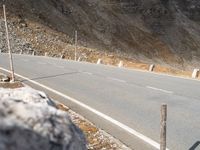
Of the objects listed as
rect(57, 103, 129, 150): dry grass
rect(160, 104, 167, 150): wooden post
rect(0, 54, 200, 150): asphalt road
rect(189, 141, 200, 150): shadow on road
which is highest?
rect(160, 104, 167, 150): wooden post

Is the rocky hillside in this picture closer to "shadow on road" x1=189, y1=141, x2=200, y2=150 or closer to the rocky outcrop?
"shadow on road" x1=189, y1=141, x2=200, y2=150

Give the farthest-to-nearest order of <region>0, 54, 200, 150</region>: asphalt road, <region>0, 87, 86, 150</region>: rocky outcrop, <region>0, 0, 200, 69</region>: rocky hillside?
<region>0, 0, 200, 69</region>: rocky hillside → <region>0, 54, 200, 150</region>: asphalt road → <region>0, 87, 86, 150</region>: rocky outcrop

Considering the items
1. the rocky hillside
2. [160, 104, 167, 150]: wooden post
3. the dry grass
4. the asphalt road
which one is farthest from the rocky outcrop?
the rocky hillside

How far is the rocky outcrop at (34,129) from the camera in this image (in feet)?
9.91

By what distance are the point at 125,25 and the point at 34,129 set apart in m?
63.0

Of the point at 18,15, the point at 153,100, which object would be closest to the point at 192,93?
the point at 153,100

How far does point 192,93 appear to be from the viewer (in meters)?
14.3

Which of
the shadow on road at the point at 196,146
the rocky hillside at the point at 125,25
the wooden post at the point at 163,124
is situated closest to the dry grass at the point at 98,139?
the wooden post at the point at 163,124

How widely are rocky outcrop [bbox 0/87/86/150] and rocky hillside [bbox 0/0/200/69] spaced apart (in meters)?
44.7

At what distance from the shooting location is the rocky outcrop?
3021 mm

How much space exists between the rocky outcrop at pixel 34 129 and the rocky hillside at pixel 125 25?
44670 millimetres

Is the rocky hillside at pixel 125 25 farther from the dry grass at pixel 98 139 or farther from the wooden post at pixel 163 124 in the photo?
the wooden post at pixel 163 124

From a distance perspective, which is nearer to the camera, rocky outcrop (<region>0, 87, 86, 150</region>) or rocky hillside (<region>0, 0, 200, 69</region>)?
rocky outcrop (<region>0, 87, 86, 150</region>)

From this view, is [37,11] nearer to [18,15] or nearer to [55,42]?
[18,15]
